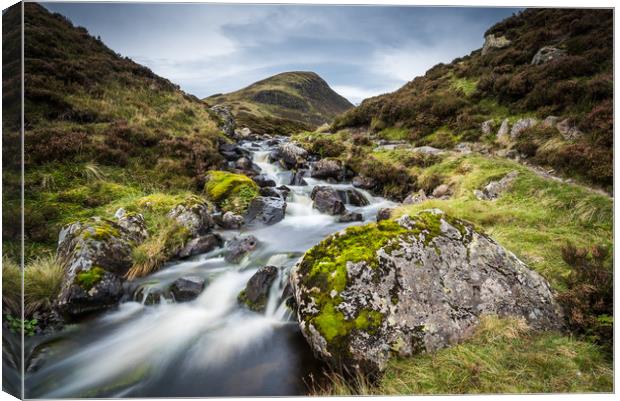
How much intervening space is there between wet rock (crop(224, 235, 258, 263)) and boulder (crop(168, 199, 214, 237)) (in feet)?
3.02

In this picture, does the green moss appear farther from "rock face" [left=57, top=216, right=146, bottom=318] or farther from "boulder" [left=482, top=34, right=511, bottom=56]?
"boulder" [left=482, top=34, right=511, bottom=56]

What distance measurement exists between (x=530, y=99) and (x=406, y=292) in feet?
38.0

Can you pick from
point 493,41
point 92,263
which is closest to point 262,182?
point 92,263

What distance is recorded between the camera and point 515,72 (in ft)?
44.4

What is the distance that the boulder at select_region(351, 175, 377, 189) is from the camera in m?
11.5

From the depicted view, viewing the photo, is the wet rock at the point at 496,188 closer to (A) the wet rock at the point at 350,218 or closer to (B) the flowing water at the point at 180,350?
(A) the wet rock at the point at 350,218

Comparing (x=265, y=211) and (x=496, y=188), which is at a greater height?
(x=496, y=188)

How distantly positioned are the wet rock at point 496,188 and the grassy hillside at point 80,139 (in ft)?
28.0

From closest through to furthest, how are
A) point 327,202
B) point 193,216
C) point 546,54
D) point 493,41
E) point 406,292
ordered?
point 406,292 < point 193,216 < point 327,202 < point 493,41 < point 546,54

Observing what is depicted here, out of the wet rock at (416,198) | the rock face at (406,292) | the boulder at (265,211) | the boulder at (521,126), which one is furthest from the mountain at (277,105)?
the rock face at (406,292)

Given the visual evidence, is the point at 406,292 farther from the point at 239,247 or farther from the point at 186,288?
the point at 239,247

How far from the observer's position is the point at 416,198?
9297 mm

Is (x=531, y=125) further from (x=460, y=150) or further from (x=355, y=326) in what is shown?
(x=355, y=326)

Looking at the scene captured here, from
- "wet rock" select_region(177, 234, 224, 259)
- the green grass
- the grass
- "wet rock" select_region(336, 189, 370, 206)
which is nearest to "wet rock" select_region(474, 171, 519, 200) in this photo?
the green grass
